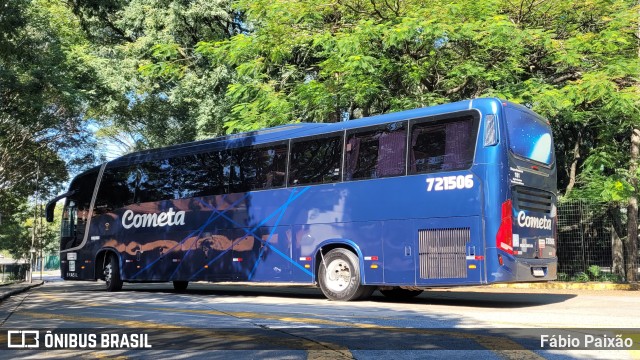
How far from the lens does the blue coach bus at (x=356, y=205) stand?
1169 centimetres

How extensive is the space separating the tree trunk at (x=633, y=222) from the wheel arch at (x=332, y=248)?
10.2 m

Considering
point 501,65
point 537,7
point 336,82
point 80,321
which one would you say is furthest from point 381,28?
point 80,321

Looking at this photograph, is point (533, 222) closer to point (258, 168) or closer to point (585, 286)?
point (258, 168)

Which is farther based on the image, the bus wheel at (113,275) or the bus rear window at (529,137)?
the bus wheel at (113,275)

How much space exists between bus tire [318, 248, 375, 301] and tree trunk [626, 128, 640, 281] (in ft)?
32.7

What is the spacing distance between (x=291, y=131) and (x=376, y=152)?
8.45 ft

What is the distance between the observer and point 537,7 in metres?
18.0

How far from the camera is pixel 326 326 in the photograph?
8.77 m

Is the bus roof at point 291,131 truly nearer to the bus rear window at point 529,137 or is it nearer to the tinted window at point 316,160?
the tinted window at point 316,160

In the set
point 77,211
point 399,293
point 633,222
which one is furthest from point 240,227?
point 633,222

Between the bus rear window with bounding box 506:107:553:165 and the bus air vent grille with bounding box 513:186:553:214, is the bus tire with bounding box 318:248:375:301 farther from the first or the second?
the bus rear window with bounding box 506:107:553:165

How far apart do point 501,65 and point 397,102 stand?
3.05 metres

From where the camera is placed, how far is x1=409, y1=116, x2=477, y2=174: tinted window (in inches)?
468

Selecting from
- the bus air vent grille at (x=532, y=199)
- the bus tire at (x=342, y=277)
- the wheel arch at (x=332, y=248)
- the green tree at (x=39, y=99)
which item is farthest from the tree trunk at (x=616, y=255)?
the green tree at (x=39, y=99)
